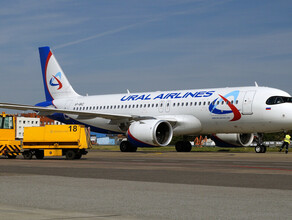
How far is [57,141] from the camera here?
2795cm

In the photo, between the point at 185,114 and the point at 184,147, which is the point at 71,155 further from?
the point at 184,147

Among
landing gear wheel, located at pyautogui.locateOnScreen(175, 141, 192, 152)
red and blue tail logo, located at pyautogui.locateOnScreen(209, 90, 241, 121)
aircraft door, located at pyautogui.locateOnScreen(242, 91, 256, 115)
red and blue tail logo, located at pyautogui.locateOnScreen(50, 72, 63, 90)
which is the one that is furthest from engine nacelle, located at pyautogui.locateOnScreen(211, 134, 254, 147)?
red and blue tail logo, located at pyautogui.locateOnScreen(50, 72, 63, 90)

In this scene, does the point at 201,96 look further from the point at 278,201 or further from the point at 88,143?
the point at 278,201

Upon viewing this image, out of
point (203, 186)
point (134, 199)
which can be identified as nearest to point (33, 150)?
point (203, 186)

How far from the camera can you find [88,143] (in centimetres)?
2783

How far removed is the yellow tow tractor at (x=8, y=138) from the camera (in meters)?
28.6

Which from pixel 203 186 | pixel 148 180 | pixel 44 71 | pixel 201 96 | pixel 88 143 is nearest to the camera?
pixel 203 186

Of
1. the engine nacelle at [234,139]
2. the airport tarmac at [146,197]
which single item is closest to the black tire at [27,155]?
the airport tarmac at [146,197]

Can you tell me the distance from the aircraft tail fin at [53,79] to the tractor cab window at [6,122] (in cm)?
1634

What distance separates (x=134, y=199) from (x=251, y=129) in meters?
25.5

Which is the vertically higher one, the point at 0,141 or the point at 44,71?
the point at 44,71

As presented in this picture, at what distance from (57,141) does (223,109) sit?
1192 cm

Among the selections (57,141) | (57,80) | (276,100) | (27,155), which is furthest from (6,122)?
(57,80)

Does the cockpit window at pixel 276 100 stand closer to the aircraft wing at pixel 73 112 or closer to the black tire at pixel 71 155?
the aircraft wing at pixel 73 112
